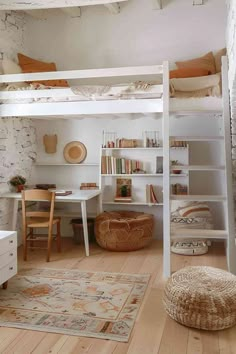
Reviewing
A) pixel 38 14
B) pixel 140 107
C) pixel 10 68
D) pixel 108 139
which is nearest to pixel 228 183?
pixel 140 107

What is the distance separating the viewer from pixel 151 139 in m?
4.58

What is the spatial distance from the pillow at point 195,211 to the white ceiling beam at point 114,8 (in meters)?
2.77

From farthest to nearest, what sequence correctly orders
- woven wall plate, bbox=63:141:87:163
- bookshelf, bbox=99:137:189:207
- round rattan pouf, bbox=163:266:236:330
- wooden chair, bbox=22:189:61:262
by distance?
woven wall plate, bbox=63:141:87:163
bookshelf, bbox=99:137:189:207
wooden chair, bbox=22:189:61:262
round rattan pouf, bbox=163:266:236:330

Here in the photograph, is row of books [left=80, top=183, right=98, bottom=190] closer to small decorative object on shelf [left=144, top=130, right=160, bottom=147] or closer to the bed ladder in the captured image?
small decorative object on shelf [left=144, top=130, right=160, bottom=147]

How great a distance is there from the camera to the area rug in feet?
7.61

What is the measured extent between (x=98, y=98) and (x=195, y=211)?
181 cm

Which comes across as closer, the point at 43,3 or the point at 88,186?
the point at 43,3

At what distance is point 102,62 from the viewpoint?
4.69 meters

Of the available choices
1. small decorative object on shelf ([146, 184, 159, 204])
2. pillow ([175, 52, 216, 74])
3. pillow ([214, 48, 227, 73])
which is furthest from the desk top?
pillow ([214, 48, 227, 73])

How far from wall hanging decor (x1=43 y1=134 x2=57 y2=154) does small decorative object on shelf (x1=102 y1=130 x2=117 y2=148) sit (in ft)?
2.35

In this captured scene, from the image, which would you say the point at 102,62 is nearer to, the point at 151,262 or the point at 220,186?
the point at 220,186

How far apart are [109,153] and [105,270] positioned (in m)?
1.77

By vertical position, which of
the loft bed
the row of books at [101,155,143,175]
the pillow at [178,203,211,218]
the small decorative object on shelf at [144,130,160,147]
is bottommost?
the pillow at [178,203,211,218]

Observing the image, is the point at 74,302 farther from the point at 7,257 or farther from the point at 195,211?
the point at 195,211
